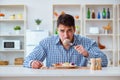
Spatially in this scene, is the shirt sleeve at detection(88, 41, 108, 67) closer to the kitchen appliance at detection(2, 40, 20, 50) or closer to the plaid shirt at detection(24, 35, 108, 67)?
the plaid shirt at detection(24, 35, 108, 67)

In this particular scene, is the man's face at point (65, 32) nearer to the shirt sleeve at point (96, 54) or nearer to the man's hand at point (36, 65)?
the shirt sleeve at point (96, 54)

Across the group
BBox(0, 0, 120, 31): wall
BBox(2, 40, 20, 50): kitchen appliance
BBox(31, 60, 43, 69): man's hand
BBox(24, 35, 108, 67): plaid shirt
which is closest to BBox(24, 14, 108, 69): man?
BBox(24, 35, 108, 67): plaid shirt

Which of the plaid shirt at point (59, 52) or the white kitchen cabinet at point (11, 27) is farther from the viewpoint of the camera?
the white kitchen cabinet at point (11, 27)

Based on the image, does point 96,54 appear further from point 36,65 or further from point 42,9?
point 42,9

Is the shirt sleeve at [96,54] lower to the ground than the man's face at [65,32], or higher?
lower

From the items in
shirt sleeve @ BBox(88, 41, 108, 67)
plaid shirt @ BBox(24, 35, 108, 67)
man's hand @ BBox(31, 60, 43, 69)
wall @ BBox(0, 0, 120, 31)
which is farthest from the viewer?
wall @ BBox(0, 0, 120, 31)

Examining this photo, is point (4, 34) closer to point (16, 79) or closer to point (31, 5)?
point (31, 5)

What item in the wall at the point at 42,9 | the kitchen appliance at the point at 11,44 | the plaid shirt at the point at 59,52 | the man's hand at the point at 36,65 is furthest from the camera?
the wall at the point at 42,9

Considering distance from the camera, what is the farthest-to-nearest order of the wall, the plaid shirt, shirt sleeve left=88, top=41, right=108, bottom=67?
1. the wall
2. the plaid shirt
3. shirt sleeve left=88, top=41, right=108, bottom=67

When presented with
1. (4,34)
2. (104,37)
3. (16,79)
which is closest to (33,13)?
(4,34)

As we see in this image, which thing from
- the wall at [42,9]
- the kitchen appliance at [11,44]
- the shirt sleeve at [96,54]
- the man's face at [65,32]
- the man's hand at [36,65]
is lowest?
the man's hand at [36,65]

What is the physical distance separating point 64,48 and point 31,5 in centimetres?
386

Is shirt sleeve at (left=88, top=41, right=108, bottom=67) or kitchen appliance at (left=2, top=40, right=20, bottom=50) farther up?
kitchen appliance at (left=2, top=40, right=20, bottom=50)

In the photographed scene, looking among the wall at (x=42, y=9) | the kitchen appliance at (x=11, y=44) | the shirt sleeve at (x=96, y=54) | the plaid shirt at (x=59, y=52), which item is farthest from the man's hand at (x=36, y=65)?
the wall at (x=42, y=9)
